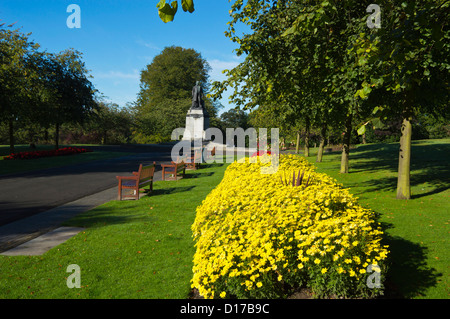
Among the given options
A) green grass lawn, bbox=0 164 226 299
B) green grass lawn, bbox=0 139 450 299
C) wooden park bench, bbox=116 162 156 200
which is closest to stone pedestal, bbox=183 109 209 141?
wooden park bench, bbox=116 162 156 200

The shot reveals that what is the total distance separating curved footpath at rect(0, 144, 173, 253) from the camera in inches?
287

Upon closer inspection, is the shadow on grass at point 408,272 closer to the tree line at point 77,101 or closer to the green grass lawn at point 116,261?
the green grass lawn at point 116,261

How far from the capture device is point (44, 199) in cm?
1061

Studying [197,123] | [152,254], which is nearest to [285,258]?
[152,254]

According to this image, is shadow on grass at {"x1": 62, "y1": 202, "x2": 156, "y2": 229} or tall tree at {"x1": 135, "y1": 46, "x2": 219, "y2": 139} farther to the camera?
tall tree at {"x1": 135, "y1": 46, "x2": 219, "y2": 139}

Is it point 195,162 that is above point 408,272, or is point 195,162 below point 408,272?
above

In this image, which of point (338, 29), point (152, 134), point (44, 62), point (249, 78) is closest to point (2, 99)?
point (44, 62)

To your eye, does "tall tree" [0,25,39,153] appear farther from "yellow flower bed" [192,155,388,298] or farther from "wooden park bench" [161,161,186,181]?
"yellow flower bed" [192,155,388,298]

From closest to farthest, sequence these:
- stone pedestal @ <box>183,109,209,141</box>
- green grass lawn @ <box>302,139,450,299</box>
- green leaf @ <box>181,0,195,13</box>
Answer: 1. green leaf @ <box>181,0,195,13</box>
2. green grass lawn @ <box>302,139,450,299</box>
3. stone pedestal @ <box>183,109,209,141</box>

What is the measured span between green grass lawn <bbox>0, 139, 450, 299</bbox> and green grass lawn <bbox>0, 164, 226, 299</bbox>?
14 millimetres

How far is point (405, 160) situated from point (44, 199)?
12.3 metres

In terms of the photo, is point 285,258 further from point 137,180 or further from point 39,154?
point 39,154

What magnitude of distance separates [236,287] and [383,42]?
4.03 m

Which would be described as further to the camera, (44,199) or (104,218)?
(44,199)
